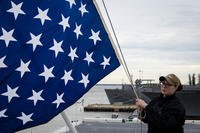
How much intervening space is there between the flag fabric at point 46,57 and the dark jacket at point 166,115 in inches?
25.0

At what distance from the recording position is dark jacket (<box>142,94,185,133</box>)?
4453mm

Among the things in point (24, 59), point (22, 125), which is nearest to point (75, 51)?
point (24, 59)

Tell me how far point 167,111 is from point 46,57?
1265 mm

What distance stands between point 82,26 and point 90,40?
0.17 m

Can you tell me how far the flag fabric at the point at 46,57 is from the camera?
4.19m

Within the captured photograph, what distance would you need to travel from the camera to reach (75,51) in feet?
15.2

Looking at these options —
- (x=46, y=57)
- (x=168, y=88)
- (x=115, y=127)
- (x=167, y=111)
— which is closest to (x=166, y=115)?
(x=167, y=111)

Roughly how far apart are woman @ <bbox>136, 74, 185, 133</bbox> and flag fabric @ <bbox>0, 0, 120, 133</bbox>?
0.60 m

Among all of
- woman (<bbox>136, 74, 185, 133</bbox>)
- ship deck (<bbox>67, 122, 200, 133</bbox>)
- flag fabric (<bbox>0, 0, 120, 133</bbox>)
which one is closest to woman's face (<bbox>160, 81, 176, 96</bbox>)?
woman (<bbox>136, 74, 185, 133</bbox>)

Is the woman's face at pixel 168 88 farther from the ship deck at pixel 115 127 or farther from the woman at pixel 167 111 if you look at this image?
the ship deck at pixel 115 127

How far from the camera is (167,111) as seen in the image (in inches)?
177

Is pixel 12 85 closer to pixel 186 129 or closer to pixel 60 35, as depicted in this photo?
pixel 60 35

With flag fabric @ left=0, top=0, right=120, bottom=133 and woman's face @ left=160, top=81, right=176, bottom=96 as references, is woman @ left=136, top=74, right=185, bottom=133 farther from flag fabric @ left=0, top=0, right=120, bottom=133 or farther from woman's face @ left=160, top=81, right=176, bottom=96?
flag fabric @ left=0, top=0, right=120, bottom=133

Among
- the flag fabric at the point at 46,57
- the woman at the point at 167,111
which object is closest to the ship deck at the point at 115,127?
the flag fabric at the point at 46,57
